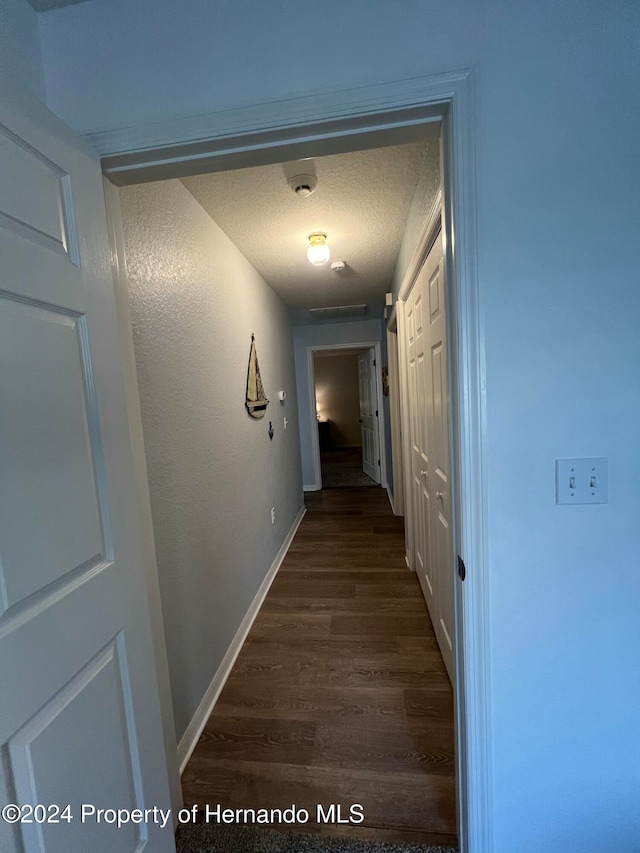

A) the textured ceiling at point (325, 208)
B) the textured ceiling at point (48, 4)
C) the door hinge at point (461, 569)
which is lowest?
the door hinge at point (461, 569)

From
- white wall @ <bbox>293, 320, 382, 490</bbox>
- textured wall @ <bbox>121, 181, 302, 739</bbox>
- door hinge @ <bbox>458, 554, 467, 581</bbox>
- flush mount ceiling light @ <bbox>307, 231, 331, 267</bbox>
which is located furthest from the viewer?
white wall @ <bbox>293, 320, 382, 490</bbox>

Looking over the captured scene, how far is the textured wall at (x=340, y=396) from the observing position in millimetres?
7996

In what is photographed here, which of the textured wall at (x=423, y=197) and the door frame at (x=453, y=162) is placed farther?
the textured wall at (x=423, y=197)

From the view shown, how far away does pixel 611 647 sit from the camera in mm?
803

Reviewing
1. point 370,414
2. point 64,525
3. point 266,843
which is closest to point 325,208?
point 64,525

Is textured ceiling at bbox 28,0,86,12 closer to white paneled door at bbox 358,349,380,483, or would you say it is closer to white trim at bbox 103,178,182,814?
white trim at bbox 103,178,182,814

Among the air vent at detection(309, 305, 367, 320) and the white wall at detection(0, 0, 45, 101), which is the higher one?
the air vent at detection(309, 305, 367, 320)

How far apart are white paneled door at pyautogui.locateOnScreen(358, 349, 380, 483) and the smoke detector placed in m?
3.17

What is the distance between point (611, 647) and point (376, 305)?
148 inches

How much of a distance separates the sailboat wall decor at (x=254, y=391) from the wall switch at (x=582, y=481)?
1828 mm

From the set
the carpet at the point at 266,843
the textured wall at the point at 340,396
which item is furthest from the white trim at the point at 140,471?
the textured wall at the point at 340,396

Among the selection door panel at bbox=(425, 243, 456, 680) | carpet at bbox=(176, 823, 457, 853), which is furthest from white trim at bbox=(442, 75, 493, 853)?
door panel at bbox=(425, 243, 456, 680)

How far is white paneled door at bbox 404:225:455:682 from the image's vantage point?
141 cm

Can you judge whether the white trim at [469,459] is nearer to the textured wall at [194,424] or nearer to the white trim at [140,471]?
the white trim at [140,471]
